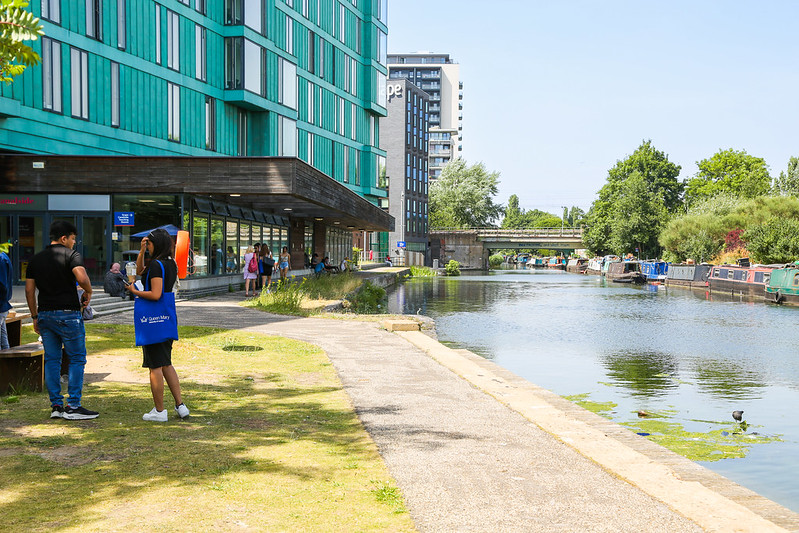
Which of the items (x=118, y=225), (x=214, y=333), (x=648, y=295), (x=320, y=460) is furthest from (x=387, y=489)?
Answer: (x=648, y=295)

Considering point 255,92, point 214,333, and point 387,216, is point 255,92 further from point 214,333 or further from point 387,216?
point 214,333

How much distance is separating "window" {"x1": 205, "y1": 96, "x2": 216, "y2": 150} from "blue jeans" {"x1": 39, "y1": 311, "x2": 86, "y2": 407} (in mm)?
34144

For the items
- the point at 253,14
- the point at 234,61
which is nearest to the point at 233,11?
the point at 253,14

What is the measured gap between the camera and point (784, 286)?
135 feet

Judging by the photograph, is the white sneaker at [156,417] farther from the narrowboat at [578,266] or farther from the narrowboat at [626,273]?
the narrowboat at [578,266]

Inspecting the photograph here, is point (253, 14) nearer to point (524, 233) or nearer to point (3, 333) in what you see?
point (3, 333)

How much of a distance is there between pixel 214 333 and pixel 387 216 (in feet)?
153

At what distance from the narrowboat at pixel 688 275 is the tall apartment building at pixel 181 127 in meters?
24.3

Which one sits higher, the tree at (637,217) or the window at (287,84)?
the window at (287,84)

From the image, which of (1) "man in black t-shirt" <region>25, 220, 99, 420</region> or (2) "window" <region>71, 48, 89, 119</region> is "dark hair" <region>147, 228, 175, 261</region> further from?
(2) "window" <region>71, 48, 89, 119</region>

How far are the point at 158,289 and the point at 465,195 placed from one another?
11037cm

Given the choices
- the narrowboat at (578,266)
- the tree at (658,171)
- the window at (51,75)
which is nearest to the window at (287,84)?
the window at (51,75)

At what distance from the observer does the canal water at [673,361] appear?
10.5 m

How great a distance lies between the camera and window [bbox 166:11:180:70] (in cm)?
3716
